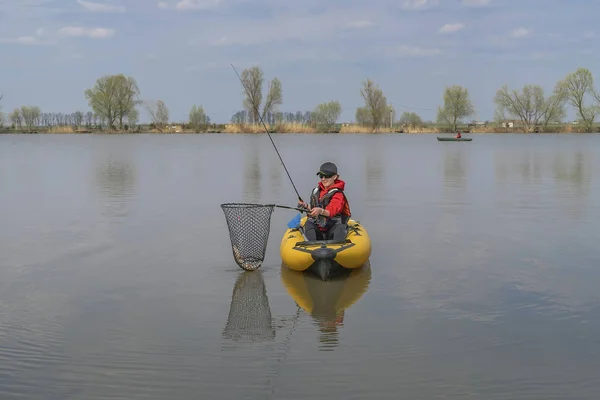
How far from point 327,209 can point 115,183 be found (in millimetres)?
13258

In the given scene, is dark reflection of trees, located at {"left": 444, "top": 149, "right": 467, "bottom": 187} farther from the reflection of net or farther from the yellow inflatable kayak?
the reflection of net

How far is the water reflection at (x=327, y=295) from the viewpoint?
6.72 m

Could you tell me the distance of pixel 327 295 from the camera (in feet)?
26.3

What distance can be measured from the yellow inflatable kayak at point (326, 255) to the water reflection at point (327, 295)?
0.43ft

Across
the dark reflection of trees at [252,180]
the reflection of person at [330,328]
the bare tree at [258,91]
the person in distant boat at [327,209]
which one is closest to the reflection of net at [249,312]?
the reflection of person at [330,328]

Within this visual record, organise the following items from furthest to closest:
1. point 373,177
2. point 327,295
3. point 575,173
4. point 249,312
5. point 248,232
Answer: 1. point 575,173
2. point 373,177
3. point 248,232
4. point 327,295
5. point 249,312

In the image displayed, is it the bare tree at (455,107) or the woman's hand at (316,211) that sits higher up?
the bare tree at (455,107)

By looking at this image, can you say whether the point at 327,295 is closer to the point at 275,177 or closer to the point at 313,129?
the point at 275,177

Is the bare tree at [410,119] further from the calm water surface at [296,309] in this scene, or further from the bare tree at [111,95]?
the calm water surface at [296,309]

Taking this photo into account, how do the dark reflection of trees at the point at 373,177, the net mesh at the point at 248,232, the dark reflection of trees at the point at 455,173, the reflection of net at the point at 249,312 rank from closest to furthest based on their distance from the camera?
1. the reflection of net at the point at 249,312
2. the net mesh at the point at 248,232
3. the dark reflection of trees at the point at 373,177
4. the dark reflection of trees at the point at 455,173

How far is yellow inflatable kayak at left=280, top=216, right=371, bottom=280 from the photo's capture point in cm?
844

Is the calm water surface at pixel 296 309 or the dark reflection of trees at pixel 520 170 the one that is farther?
the dark reflection of trees at pixel 520 170

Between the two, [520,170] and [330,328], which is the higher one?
[520,170]

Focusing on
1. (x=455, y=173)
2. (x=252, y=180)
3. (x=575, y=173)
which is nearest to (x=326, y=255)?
(x=252, y=180)
